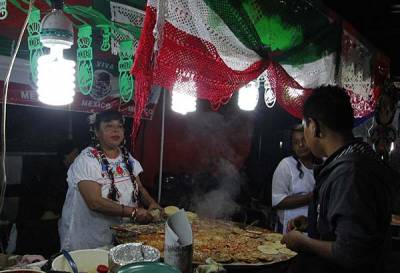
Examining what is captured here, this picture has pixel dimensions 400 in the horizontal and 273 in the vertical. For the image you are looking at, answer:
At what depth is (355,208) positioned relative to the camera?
210 centimetres

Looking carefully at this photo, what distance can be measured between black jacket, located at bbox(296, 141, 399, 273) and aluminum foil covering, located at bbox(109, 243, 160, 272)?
114cm

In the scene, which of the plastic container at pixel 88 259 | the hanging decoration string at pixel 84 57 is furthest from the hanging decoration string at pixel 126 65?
the plastic container at pixel 88 259

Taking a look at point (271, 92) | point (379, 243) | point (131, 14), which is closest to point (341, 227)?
point (379, 243)

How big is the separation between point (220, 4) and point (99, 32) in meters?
2.25

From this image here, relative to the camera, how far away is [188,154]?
9258 mm

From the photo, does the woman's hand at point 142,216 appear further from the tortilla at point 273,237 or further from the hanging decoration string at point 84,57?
the hanging decoration string at point 84,57

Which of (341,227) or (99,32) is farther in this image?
(99,32)

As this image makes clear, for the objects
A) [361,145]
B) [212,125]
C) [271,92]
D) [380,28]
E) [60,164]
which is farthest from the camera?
[212,125]

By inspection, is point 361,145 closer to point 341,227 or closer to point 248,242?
point 341,227

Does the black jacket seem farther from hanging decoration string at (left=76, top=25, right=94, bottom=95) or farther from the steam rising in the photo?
the steam rising

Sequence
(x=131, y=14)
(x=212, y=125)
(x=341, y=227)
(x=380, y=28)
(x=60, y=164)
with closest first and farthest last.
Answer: (x=341, y=227), (x=131, y=14), (x=60, y=164), (x=380, y=28), (x=212, y=125)

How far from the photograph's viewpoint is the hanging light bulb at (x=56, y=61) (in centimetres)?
207

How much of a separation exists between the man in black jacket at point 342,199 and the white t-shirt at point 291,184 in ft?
7.38

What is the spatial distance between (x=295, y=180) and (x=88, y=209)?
2.75 m
